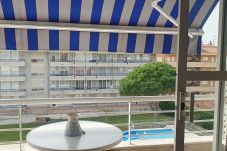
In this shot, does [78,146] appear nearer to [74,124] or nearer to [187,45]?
[74,124]

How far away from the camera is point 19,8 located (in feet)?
9.21

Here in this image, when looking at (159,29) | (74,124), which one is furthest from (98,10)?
(74,124)

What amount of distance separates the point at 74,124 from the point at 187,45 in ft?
3.86

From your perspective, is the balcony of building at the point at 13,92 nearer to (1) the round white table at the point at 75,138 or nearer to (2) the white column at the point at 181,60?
(1) the round white table at the point at 75,138

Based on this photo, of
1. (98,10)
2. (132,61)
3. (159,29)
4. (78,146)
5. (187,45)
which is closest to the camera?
(187,45)

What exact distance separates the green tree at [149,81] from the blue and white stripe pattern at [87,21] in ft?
29.9

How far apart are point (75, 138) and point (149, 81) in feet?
34.8

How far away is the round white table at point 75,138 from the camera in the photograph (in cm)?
197

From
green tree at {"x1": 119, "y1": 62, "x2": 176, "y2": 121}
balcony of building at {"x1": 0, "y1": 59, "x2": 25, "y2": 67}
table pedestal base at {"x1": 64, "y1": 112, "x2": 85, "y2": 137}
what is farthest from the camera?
balcony of building at {"x1": 0, "y1": 59, "x2": 25, "y2": 67}

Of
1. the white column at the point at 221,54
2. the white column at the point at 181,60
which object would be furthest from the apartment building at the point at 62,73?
the white column at the point at 181,60

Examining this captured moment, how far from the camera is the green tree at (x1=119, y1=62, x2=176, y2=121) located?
1248 cm

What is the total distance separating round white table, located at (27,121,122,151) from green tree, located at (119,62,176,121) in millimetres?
10120

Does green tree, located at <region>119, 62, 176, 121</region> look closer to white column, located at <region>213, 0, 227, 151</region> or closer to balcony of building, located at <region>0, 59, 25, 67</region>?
balcony of building, located at <region>0, 59, 25, 67</region>

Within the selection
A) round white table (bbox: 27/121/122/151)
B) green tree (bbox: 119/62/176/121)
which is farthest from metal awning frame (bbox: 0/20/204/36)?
green tree (bbox: 119/62/176/121)
